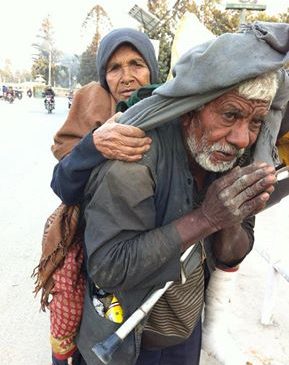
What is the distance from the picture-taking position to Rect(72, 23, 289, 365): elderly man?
1088 millimetres

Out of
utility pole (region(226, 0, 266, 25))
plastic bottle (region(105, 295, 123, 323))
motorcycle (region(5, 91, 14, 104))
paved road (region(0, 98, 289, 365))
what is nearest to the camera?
plastic bottle (region(105, 295, 123, 323))

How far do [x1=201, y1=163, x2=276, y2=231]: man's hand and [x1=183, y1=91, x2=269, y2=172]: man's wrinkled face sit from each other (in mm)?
117

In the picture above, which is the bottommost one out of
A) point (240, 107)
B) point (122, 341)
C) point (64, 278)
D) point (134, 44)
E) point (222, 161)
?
point (122, 341)

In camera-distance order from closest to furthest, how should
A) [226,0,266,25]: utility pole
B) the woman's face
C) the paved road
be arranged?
1. the woman's face
2. the paved road
3. [226,0,266,25]: utility pole

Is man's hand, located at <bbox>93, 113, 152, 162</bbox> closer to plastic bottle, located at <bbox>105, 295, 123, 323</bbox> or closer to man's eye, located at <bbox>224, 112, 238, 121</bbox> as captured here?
man's eye, located at <bbox>224, 112, 238, 121</bbox>

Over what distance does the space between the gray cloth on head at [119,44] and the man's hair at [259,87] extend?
3.10ft

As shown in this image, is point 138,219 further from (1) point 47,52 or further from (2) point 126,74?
(1) point 47,52

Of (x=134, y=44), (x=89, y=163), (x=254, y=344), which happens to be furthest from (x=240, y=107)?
(x=254, y=344)

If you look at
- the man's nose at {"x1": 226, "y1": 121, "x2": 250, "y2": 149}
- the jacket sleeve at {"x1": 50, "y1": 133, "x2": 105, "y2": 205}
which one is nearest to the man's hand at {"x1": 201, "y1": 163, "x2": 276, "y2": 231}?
the man's nose at {"x1": 226, "y1": 121, "x2": 250, "y2": 149}

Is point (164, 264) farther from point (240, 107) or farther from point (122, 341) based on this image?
point (240, 107)

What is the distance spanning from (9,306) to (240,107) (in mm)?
2309

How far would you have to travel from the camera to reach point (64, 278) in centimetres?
144

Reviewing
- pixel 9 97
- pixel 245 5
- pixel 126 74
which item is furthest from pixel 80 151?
pixel 9 97

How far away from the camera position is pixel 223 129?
1187 mm
